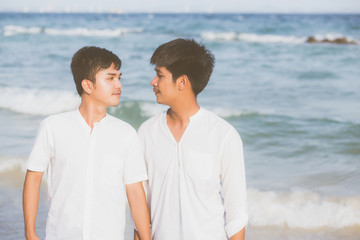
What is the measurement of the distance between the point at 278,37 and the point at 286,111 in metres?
16.8

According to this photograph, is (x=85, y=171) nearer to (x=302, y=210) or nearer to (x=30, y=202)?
(x=30, y=202)

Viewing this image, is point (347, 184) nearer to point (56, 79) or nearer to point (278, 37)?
point (56, 79)

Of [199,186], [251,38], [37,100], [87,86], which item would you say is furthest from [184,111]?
[251,38]

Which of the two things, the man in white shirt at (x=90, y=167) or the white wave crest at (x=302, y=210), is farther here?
the white wave crest at (x=302, y=210)

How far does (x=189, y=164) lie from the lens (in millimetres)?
2791

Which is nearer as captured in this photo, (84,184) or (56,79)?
(84,184)

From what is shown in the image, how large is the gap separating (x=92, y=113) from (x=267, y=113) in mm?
8867

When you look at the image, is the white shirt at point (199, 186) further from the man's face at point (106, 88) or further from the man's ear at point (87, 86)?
the man's ear at point (87, 86)

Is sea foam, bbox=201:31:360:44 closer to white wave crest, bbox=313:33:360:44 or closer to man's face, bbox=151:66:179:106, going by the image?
white wave crest, bbox=313:33:360:44

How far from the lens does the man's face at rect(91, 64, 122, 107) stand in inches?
114

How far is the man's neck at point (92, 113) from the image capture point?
2902mm

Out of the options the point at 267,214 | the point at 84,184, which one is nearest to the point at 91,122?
the point at 84,184

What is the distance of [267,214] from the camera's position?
581cm

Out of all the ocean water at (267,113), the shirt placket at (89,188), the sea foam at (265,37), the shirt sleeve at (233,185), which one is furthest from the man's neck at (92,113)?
the sea foam at (265,37)
